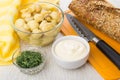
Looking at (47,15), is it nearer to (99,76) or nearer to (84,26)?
(84,26)

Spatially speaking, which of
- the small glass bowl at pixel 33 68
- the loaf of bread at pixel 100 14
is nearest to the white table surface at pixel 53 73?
the small glass bowl at pixel 33 68

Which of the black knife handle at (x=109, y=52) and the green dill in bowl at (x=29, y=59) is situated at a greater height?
the black knife handle at (x=109, y=52)

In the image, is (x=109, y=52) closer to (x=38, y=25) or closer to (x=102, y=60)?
(x=102, y=60)

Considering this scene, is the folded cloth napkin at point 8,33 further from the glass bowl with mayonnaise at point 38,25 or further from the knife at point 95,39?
the knife at point 95,39

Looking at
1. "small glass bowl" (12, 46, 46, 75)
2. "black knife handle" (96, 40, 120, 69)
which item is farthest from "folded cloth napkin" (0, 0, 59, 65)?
"black knife handle" (96, 40, 120, 69)

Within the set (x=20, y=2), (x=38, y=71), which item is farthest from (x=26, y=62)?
(x=20, y=2)
